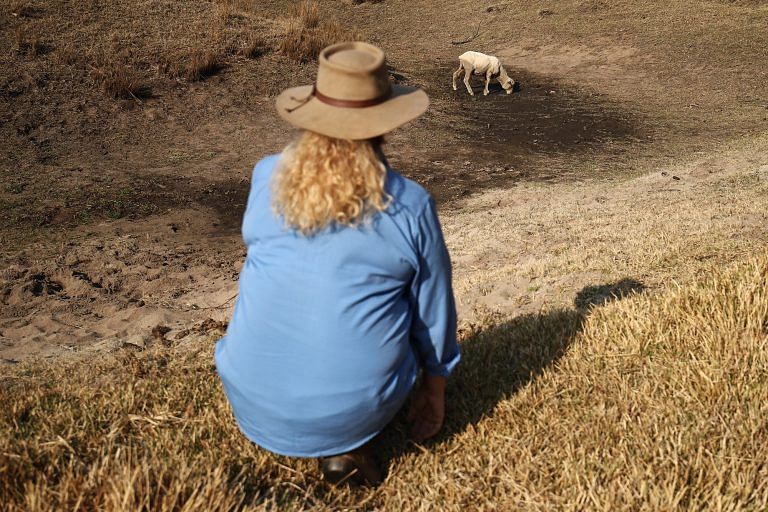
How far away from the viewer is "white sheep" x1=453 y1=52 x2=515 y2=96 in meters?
15.8

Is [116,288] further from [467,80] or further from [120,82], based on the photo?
[467,80]

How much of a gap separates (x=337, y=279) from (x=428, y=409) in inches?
32.4

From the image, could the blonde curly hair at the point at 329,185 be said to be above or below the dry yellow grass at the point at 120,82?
above

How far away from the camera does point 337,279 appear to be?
2525 mm

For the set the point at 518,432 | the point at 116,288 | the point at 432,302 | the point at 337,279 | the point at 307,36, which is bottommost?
the point at 307,36

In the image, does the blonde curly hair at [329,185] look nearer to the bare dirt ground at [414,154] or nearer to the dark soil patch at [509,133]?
the bare dirt ground at [414,154]

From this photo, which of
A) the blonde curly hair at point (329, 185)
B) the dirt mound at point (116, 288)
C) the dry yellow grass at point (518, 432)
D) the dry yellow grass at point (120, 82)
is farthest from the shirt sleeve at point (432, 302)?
the dry yellow grass at point (120, 82)

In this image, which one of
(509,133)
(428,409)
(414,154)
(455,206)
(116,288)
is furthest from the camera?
(509,133)

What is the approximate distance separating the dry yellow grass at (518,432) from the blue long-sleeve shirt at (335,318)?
0.30 metres

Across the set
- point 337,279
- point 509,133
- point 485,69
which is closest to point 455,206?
point 509,133

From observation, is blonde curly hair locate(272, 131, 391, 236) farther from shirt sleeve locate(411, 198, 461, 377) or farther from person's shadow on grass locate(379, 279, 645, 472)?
person's shadow on grass locate(379, 279, 645, 472)

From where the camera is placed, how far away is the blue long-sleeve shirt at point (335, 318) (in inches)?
100.0

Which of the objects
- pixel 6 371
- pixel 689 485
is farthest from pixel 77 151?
pixel 689 485

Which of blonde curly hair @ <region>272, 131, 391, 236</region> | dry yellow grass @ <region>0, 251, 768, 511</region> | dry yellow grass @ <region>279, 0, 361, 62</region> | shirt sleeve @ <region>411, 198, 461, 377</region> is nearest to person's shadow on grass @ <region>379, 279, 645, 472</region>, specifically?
dry yellow grass @ <region>0, 251, 768, 511</region>
